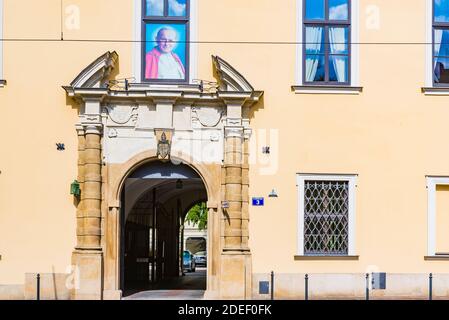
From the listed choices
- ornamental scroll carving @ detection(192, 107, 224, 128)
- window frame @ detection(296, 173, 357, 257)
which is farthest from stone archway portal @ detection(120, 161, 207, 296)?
window frame @ detection(296, 173, 357, 257)

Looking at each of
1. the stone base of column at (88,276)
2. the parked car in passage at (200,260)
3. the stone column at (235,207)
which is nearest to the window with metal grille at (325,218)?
the stone column at (235,207)

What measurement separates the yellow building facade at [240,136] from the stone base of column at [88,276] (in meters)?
0.04

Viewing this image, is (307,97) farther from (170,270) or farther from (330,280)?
(170,270)

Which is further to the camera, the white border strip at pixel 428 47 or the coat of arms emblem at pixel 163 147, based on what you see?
the white border strip at pixel 428 47

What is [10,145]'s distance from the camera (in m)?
17.9

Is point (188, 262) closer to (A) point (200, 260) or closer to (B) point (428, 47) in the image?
(A) point (200, 260)

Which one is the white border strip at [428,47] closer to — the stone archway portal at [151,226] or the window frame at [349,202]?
the window frame at [349,202]

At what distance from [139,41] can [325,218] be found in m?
5.91

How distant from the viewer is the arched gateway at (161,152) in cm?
1764

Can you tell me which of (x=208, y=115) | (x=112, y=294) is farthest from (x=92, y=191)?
(x=208, y=115)

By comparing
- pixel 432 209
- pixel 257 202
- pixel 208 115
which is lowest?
pixel 432 209

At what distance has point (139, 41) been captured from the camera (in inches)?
717
